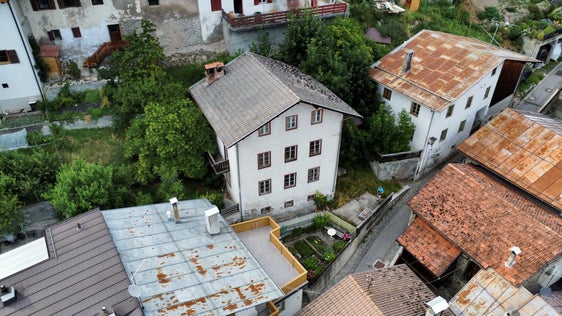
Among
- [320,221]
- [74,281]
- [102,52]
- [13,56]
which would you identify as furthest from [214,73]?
[74,281]

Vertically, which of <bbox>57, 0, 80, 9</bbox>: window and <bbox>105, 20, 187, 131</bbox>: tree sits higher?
<bbox>57, 0, 80, 9</bbox>: window

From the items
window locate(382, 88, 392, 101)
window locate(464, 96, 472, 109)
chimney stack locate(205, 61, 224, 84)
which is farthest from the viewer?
window locate(382, 88, 392, 101)

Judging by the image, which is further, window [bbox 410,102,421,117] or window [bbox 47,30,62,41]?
window [bbox 47,30,62,41]

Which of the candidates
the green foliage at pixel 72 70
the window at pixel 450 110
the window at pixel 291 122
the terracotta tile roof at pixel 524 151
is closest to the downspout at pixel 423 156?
the window at pixel 450 110

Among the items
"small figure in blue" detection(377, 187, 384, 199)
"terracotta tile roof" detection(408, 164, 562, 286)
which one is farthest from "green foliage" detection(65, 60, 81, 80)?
"terracotta tile roof" detection(408, 164, 562, 286)

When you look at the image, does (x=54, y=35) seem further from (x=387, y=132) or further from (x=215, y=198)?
(x=387, y=132)

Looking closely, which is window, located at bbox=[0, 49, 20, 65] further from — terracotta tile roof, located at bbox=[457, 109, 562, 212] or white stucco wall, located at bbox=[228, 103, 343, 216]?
terracotta tile roof, located at bbox=[457, 109, 562, 212]
